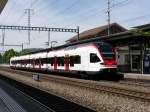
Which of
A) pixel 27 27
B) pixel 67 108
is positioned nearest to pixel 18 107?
pixel 67 108

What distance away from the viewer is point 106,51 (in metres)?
28.6

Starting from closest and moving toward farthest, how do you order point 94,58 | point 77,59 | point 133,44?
point 94,58 → point 77,59 → point 133,44

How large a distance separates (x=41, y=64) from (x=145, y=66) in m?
15.3

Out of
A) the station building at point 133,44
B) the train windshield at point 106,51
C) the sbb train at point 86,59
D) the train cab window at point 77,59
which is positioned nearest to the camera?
the sbb train at point 86,59

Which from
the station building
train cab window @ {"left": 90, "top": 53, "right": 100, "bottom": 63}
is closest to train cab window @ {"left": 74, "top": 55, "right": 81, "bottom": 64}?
train cab window @ {"left": 90, "top": 53, "right": 100, "bottom": 63}

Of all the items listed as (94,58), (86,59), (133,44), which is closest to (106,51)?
(94,58)

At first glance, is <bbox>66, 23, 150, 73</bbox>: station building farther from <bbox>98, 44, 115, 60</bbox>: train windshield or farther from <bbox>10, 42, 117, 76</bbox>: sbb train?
<bbox>98, 44, 115, 60</bbox>: train windshield

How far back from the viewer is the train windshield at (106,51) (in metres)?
28.3

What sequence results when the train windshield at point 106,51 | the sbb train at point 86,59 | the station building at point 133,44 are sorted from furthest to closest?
the station building at point 133,44 → the train windshield at point 106,51 → the sbb train at point 86,59

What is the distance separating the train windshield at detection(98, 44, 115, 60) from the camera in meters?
28.3

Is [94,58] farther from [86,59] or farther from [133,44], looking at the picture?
[133,44]

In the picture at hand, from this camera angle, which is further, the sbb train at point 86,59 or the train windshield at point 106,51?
the train windshield at point 106,51

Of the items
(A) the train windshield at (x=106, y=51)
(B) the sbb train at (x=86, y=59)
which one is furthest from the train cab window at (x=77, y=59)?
(A) the train windshield at (x=106, y=51)

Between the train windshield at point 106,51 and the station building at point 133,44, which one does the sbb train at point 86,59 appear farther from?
the station building at point 133,44
